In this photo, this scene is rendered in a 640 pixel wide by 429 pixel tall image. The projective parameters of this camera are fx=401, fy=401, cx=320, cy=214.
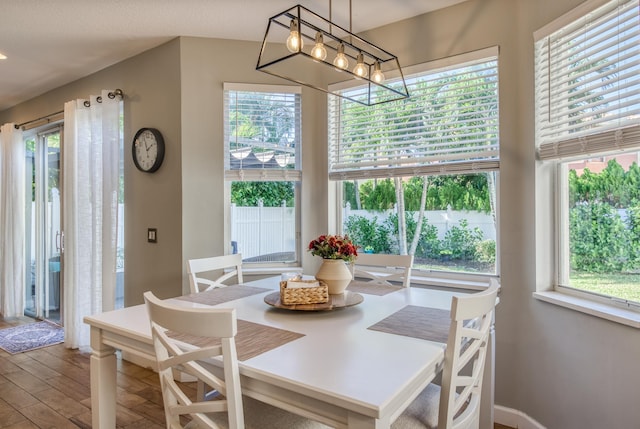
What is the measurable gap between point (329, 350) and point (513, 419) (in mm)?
1763

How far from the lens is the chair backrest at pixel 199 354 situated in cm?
113

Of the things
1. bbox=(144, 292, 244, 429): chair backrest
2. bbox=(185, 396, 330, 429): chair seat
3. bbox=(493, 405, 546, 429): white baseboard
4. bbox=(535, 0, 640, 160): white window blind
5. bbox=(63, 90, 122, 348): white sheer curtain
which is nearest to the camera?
bbox=(144, 292, 244, 429): chair backrest

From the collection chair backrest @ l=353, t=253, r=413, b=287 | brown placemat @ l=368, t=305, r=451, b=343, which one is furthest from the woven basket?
chair backrest @ l=353, t=253, r=413, b=287

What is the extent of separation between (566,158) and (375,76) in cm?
113


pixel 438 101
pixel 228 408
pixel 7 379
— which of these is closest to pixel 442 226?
pixel 438 101

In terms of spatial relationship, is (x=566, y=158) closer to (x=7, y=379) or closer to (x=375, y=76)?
(x=375, y=76)

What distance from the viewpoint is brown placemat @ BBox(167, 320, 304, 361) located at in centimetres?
134

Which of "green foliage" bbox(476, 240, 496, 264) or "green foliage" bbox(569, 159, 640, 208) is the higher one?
"green foliage" bbox(569, 159, 640, 208)

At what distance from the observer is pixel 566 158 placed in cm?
216

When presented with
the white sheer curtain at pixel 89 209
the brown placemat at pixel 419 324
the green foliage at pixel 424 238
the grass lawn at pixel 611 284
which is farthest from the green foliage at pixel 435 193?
the white sheer curtain at pixel 89 209

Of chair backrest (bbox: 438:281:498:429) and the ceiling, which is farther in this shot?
the ceiling

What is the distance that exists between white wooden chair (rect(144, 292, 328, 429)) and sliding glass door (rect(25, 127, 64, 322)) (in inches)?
145

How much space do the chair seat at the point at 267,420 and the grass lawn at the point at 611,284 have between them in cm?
157

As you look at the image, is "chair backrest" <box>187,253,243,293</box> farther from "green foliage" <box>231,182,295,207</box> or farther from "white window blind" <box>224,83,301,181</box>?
"white window blind" <box>224,83,301,181</box>
